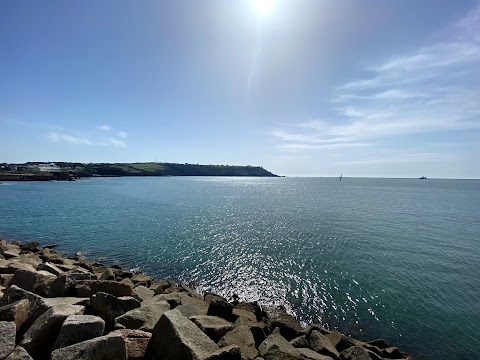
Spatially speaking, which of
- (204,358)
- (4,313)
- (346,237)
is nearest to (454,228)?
(346,237)

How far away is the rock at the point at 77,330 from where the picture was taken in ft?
25.0

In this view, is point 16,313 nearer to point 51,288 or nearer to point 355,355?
point 51,288

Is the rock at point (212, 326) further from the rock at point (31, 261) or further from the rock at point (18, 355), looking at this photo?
the rock at point (31, 261)

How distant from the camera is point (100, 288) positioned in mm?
11961

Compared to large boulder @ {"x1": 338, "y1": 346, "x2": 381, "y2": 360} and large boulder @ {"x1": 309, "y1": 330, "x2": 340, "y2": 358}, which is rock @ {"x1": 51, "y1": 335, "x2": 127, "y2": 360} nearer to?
large boulder @ {"x1": 309, "y1": 330, "x2": 340, "y2": 358}

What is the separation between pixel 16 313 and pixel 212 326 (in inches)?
245

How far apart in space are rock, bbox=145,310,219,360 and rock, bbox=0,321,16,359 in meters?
3.43

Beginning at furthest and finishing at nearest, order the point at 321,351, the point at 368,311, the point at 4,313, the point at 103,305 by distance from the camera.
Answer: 1. the point at 368,311
2. the point at 321,351
3. the point at 103,305
4. the point at 4,313

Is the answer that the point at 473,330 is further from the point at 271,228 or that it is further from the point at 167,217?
the point at 167,217

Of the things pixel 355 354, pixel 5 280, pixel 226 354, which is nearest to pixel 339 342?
pixel 355 354

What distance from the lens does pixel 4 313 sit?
8.71 m

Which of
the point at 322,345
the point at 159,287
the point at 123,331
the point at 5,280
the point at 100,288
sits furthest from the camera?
the point at 159,287

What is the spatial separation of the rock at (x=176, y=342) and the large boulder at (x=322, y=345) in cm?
618

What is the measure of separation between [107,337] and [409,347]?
17122 mm
